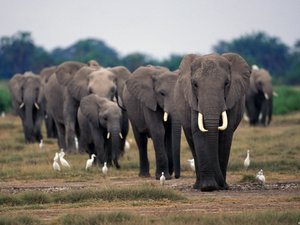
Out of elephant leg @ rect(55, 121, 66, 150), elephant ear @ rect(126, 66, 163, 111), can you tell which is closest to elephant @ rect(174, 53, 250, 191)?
elephant ear @ rect(126, 66, 163, 111)

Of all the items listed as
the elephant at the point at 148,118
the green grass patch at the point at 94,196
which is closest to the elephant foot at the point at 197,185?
the green grass patch at the point at 94,196

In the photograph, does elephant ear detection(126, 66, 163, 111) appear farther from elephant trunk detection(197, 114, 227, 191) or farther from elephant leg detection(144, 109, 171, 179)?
elephant trunk detection(197, 114, 227, 191)

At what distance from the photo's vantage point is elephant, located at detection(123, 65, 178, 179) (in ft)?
76.7

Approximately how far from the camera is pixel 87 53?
11825 cm

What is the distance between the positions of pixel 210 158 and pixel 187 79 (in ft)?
5.25

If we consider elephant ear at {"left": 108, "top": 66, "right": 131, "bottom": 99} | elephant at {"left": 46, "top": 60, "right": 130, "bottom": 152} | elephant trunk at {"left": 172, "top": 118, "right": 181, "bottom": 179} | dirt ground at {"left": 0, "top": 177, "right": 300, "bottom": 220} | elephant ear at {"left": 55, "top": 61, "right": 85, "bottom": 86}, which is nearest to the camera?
dirt ground at {"left": 0, "top": 177, "right": 300, "bottom": 220}

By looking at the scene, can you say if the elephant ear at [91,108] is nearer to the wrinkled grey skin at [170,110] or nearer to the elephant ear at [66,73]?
the wrinkled grey skin at [170,110]

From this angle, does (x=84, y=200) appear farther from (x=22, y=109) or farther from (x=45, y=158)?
(x=22, y=109)

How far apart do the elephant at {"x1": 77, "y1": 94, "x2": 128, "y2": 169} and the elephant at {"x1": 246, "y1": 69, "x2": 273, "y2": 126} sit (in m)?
17.4

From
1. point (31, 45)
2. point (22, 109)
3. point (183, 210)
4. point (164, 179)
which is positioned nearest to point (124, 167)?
point (164, 179)

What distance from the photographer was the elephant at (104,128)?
26094mm

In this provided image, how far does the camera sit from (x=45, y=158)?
2936cm

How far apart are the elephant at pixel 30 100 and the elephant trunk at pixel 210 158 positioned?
17.9 meters

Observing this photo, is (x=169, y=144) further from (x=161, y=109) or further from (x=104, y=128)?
(x=104, y=128)
